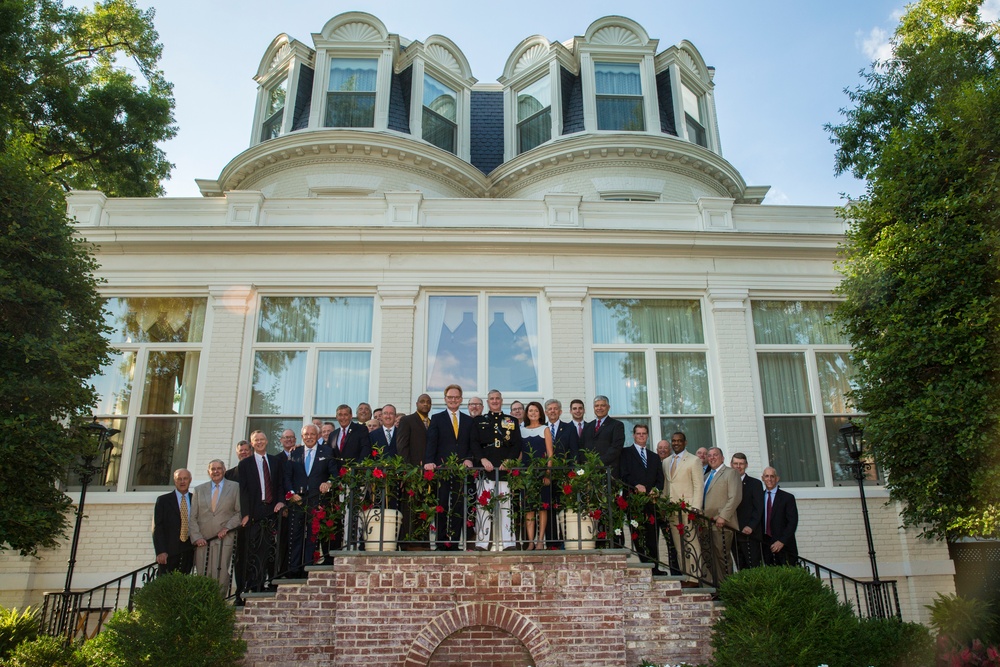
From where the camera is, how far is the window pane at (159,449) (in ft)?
37.4

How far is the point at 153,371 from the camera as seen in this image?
12.0 metres

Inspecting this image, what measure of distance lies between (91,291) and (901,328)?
10.6 metres

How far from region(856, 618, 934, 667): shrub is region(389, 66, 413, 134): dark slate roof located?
1291 cm

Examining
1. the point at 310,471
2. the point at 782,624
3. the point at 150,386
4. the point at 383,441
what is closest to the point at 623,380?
the point at 383,441

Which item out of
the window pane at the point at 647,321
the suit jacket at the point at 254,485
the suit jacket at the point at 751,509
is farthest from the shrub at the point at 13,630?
the window pane at the point at 647,321

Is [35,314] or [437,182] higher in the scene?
[437,182]

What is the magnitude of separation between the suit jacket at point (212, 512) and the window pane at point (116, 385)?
381 cm

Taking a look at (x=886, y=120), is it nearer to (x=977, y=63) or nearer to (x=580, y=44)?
(x=977, y=63)

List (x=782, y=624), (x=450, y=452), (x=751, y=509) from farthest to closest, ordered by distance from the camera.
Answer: (x=751, y=509), (x=450, y=452), (x=782, y=624)

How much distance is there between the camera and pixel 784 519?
31.1ft

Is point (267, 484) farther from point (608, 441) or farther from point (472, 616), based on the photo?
point (608, 441)

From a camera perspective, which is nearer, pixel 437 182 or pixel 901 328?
pixel 901 328

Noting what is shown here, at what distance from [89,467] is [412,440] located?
4879mm

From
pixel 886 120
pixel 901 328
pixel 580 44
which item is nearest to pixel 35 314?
pixel 901 328
